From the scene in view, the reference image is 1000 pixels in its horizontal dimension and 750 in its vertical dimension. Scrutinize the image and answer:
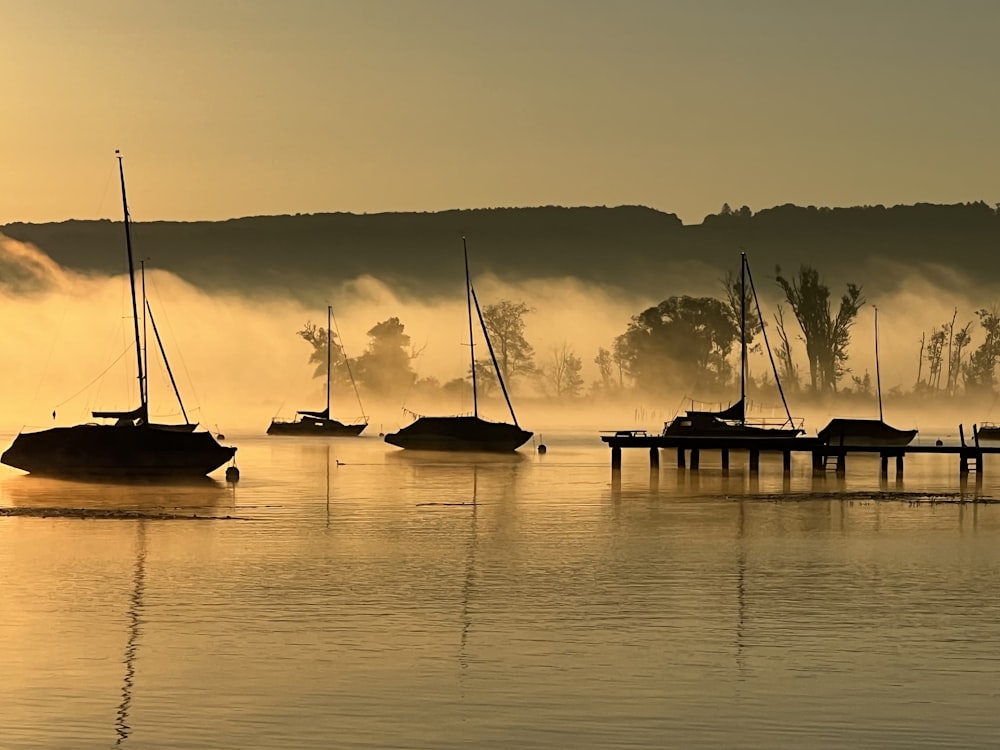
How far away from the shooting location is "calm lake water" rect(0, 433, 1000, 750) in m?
24.3

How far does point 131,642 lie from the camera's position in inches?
1245

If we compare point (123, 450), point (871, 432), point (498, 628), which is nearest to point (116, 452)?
point (123, 450)

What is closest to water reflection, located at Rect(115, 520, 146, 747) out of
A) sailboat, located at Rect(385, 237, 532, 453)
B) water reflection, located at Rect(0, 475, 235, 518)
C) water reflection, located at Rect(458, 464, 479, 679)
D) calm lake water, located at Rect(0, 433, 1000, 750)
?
calm lake water, located at Rect(0, 433, 1000, 750)

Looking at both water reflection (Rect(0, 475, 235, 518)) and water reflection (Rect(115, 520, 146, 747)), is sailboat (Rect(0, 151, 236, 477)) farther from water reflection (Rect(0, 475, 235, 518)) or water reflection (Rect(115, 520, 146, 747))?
water reflection (Rect(115, 520, 146, 747))

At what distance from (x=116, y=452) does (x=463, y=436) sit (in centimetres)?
5288

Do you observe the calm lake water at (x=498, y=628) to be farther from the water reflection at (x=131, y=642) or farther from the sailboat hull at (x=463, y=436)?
the sailboat hull at (x=463, y=436)

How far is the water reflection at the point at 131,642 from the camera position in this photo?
2395cm

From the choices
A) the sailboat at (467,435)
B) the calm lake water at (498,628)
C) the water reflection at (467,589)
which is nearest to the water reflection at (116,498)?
the calm lake water at (498,628)

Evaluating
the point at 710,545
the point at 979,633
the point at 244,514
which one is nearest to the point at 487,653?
the point at 979,633

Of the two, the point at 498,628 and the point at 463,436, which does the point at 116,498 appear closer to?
the point at 498,628

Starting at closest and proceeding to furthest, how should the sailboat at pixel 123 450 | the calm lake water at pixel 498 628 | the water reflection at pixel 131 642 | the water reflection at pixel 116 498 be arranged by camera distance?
the water reflection at pixel 131 642 → the calm lake water at pixel 498 628 → the water reflection at pixel 116 498 → the sailboat at pixel 123 450

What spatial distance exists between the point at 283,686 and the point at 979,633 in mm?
13613

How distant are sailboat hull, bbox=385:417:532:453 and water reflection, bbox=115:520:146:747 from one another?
83.5 meters

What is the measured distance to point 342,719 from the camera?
80.8 feet
